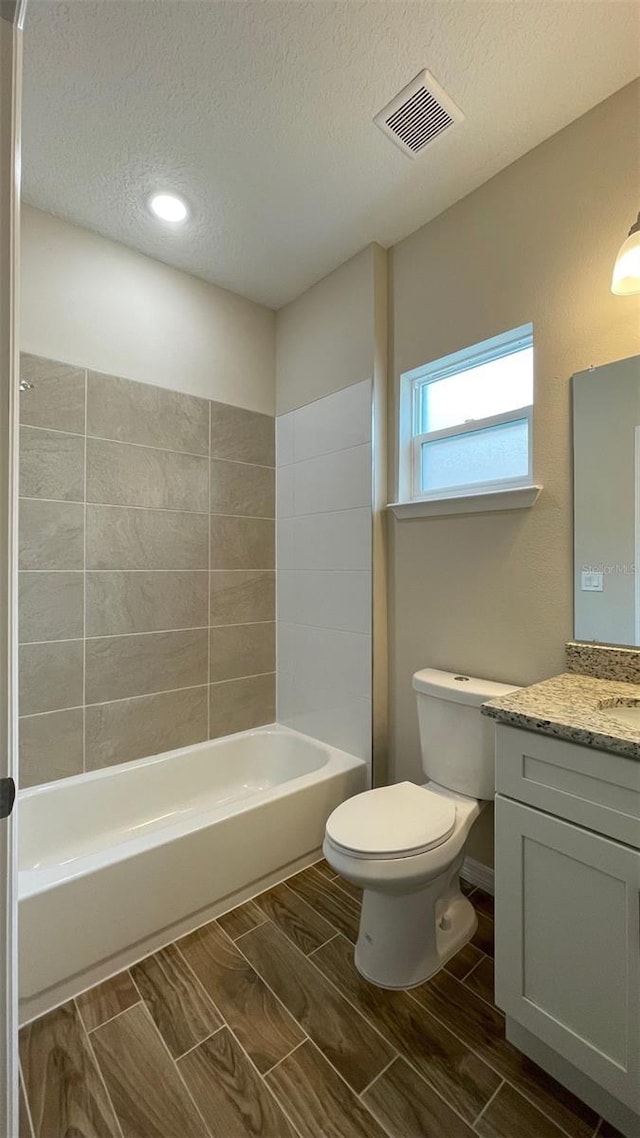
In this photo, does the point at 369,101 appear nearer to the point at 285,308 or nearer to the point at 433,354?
the point at 433,354

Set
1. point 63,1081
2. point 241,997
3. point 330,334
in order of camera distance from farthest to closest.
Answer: point 330,334 → point 241,997 → point 63,1081

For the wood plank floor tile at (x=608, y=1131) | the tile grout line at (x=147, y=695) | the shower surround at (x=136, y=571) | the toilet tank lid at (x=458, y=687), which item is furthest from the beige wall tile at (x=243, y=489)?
the wood plank floor tile at (x=608, y=1131)

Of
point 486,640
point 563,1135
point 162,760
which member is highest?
point 486,640

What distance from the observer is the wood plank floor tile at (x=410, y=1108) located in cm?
96

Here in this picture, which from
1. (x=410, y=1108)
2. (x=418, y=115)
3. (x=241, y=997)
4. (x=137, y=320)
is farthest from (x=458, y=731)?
(x=137, y=320)

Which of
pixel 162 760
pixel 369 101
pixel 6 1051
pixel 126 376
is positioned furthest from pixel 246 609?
pixel 369 101

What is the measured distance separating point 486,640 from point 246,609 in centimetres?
124

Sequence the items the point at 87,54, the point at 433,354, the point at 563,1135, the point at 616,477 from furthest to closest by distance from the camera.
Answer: the point at 433,354 < the point at 616,477 < the point at 87,54 < the point at 563,1135

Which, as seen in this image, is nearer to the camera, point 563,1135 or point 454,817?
point 563,1135

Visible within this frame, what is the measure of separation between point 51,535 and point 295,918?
1670mm

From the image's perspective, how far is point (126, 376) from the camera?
1990 mm

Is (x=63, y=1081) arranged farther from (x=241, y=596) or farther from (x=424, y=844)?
(x=241, y=596)

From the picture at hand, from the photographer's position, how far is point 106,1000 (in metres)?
1.26

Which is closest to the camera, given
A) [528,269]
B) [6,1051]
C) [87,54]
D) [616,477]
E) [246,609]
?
[6,1051]
